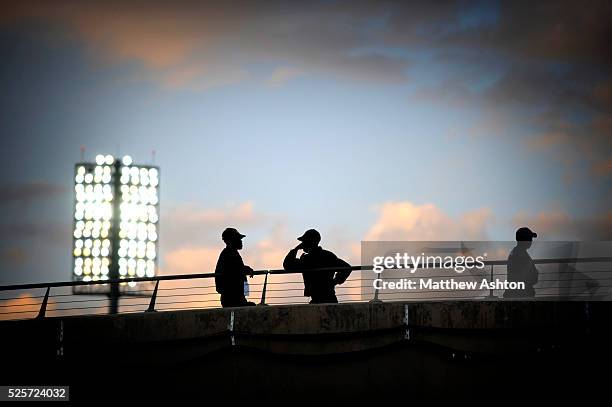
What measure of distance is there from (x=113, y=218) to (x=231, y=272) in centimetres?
2064

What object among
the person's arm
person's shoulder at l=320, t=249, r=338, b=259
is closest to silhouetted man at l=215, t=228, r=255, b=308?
person's shoulder at l=320, t=249, r=338, b=259

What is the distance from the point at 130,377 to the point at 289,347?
276 cm

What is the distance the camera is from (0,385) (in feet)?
64.5

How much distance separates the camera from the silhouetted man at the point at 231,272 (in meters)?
19.6

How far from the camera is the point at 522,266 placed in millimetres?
19828

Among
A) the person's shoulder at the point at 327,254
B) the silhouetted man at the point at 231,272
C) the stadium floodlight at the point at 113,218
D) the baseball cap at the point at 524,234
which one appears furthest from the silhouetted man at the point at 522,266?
the stadium floodlight at the point at 113,218

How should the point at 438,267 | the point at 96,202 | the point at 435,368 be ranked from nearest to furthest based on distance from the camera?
the point at 435,368
the point at 438,267
the point at 96,202

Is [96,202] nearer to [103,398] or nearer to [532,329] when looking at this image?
[103,398]

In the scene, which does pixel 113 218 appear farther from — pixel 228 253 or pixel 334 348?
pixel 334 348

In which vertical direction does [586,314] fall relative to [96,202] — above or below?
below

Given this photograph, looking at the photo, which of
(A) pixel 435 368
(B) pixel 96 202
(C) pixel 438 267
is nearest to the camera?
(A) pixel 435 368

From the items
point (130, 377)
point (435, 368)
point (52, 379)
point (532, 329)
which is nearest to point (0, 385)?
point (52, 379)

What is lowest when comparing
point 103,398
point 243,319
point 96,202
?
point 103,398

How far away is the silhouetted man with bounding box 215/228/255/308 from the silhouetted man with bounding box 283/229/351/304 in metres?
0.81
